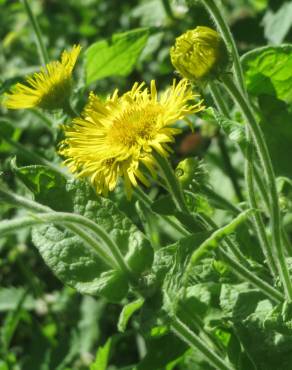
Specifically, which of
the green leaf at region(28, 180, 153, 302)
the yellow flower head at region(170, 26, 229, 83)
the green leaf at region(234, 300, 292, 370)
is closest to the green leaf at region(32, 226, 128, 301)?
the green leaf at region(28, 180, 153, 302)

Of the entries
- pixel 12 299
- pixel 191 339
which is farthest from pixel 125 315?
pixel 12 299

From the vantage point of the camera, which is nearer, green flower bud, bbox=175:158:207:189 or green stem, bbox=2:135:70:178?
green flower bud, bbox=175:158:207:189

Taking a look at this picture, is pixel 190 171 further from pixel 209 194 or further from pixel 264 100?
Result: pixel 264 100

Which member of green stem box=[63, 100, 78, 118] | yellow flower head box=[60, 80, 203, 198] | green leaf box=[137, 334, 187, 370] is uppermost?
green stem box=[63, 100, 78, 118]

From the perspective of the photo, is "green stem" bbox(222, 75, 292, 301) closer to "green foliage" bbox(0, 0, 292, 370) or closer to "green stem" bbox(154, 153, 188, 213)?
"green foliage" bbox(0, 0, 292, 370)

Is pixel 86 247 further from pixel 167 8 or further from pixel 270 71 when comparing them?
pixel 167 8

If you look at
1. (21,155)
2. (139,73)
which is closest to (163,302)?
(21,155)
